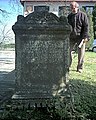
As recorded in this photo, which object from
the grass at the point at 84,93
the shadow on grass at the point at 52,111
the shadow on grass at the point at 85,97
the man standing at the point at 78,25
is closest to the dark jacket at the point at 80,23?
the man standing at the point at 78,25

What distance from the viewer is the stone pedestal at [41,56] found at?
6145 mm

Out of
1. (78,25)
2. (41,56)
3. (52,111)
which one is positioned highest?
(78,25)

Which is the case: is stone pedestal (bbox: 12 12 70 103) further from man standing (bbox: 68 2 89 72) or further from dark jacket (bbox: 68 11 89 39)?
dark jacket (bbox: 68 11 89 39)

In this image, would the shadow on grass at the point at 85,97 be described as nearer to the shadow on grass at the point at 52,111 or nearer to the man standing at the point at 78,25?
the shadow on grass at the point at 52,111

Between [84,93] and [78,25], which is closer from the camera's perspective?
[84,93]

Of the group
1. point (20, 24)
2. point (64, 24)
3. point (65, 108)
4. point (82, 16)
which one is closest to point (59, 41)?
point (64, 24)

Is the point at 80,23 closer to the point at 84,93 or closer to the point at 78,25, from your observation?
the point at 78,25

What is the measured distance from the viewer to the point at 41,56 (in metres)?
6.26

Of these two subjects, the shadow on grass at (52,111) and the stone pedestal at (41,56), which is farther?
the stone pedestal at (41,56)

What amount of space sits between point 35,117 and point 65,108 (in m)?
Answer: 0.54

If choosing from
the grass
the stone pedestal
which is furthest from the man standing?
the stone pedestal

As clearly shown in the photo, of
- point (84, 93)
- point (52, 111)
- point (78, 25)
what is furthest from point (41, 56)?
point (78, 25)

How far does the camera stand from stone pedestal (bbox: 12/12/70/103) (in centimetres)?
614

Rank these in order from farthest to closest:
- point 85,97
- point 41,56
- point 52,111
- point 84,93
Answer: point 84,93 → point 85,97 → point 41,56 → point 52,111
